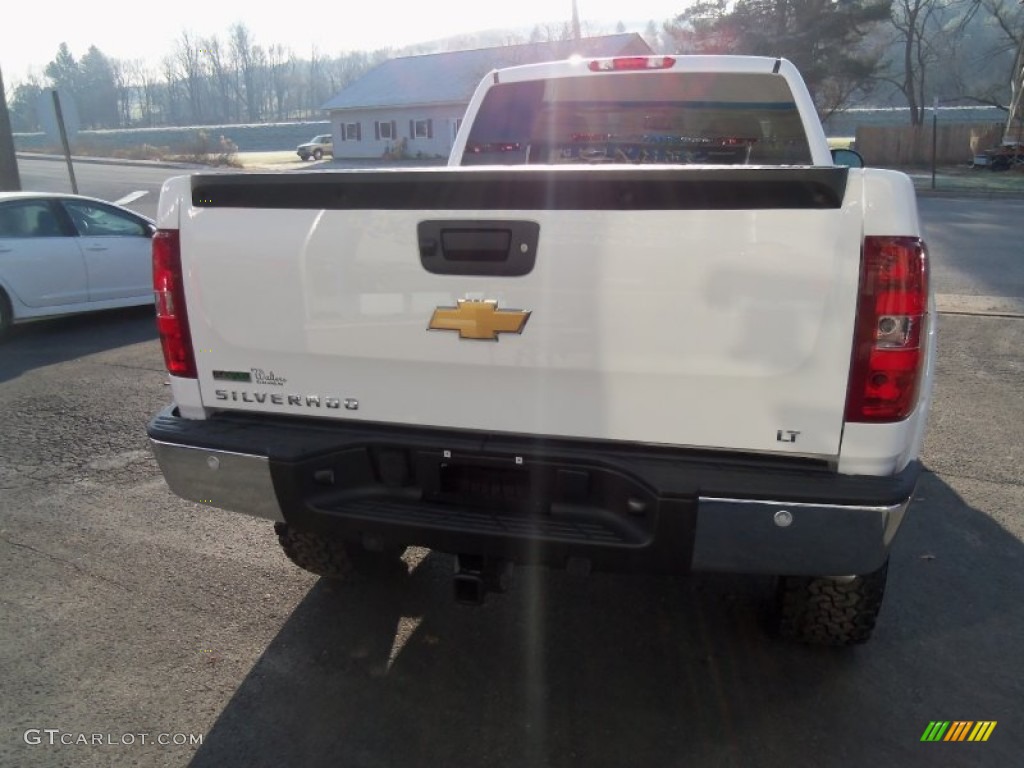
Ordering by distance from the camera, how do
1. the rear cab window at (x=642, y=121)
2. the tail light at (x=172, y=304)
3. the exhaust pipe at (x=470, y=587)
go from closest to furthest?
1. the exhaust pipe at (x=470, y=587)
2. the tail light at (x=172, y=304)
3. the rear cab window at (x=642, y=121)

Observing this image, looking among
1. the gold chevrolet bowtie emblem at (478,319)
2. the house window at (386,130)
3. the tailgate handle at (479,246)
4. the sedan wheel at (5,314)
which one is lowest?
the sedan wheel at (5,314)

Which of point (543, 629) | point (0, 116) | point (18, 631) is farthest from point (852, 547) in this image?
point (0, 116)

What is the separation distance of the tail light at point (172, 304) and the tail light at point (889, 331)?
215 centimetres

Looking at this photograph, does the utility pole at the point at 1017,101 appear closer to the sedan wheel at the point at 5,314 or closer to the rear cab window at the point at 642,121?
the rear cab window at the point at 642,121

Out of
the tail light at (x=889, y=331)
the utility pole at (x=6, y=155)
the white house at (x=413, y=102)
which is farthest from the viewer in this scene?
the white house at (x=413, y=102)

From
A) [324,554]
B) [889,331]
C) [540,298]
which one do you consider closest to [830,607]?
[889,331]

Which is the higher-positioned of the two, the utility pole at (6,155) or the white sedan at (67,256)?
the utility pole at (6,155)

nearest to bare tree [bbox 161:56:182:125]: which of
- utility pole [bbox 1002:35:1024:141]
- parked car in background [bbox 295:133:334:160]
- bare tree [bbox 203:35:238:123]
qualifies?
bare tree [bbox 203:35:238:123]

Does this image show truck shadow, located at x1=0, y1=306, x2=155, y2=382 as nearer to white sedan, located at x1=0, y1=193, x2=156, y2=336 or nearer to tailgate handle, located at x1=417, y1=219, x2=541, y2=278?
white sedan, located at x1=0, y1=193, x2=156, y2=336

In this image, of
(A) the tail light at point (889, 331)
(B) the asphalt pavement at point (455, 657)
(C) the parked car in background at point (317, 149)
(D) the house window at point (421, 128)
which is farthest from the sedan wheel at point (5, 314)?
(C) the parked car in background at point (317, 149)

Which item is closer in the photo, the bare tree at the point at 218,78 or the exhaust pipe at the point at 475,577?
the exhaust pipe at the point at 475,577

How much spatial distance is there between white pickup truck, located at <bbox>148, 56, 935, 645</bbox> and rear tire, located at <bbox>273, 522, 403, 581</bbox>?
604 millimetres

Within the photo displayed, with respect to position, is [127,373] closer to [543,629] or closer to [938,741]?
[543,629]

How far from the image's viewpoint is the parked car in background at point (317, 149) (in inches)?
2083
